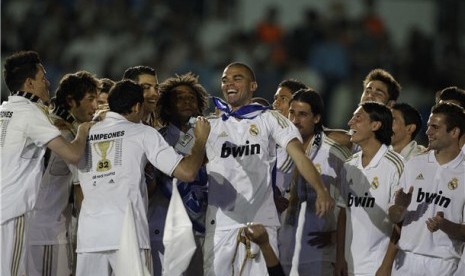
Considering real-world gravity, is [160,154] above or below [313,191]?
above

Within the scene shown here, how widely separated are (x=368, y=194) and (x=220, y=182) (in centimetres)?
113

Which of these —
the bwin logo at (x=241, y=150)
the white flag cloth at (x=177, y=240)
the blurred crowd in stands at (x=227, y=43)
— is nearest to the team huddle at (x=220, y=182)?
the bwin logo at (x=241, y=150)

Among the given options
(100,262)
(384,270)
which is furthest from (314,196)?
(100,262)

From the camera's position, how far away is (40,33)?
16.1 m

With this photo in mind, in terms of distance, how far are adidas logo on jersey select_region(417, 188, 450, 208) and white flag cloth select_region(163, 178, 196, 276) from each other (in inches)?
66.1

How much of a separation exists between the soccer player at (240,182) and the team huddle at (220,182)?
1cm

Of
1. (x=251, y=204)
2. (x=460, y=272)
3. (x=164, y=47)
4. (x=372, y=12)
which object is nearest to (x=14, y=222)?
(x=251, y=204)

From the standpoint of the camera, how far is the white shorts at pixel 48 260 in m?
9.02

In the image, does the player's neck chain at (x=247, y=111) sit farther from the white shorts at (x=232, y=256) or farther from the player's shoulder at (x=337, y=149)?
the player's shoulder at (x=337, y=149)

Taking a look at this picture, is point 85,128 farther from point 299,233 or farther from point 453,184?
point 453,184

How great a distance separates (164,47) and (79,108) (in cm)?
690

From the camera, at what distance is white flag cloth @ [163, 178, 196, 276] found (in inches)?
335

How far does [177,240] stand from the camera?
8.53 meters

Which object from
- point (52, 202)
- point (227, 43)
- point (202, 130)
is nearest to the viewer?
point (202, 130)
